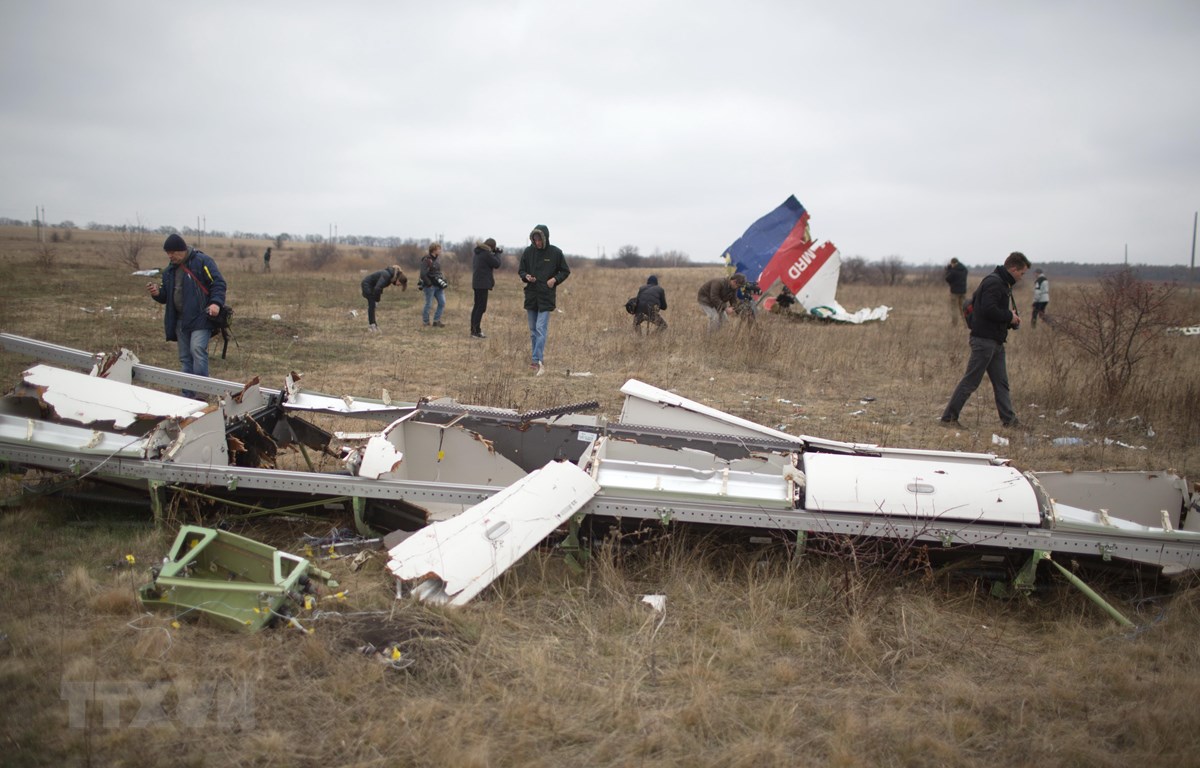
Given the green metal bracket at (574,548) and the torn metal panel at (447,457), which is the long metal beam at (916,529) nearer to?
the green metal bracket at (574,548)

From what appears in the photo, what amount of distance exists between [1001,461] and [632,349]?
6.86 metres

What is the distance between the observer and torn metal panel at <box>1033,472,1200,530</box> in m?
4.23

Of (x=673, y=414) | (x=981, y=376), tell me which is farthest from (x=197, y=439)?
(x=981, y=376)

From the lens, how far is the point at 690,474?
4137mm

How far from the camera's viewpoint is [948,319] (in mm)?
18422

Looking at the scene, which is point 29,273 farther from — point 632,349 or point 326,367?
point 632,349

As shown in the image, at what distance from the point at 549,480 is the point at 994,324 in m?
5.50

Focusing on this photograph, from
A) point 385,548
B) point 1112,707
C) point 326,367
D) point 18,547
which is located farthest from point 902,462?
point 326,367

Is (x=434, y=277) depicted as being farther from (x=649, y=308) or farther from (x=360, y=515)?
(x=360, y=515)

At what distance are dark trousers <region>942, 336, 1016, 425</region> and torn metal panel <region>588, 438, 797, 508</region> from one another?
388 centimetres

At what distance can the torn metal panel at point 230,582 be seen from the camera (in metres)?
3.25

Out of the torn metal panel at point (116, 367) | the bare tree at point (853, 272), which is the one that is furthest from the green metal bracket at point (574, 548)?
the bare tree at point (853, 272)

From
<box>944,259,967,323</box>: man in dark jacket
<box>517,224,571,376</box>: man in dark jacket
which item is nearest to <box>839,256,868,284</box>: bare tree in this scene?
<box>944,259,967,323</box>: man in dark jacket

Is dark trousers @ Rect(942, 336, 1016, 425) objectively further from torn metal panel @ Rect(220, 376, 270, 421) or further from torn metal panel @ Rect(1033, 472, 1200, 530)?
torn metal panel @ Rect(220, 376, 270, 421)
